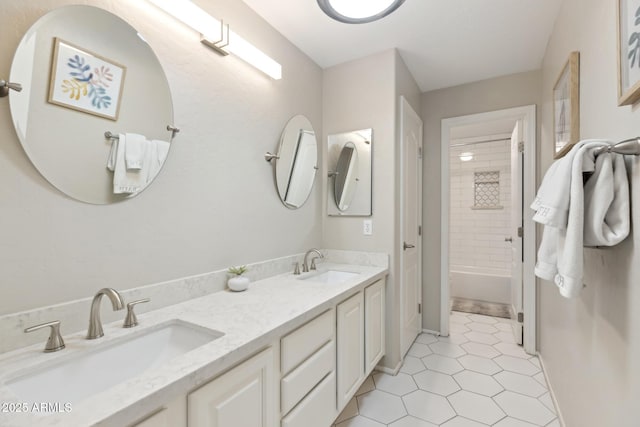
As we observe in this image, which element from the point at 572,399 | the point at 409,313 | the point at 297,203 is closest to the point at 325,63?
the point at 297,203

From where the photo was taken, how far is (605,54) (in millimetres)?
1048

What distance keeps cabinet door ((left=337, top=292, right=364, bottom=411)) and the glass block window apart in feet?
11.7

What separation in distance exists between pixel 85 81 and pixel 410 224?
230 centimetres

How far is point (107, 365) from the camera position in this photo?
895 mm

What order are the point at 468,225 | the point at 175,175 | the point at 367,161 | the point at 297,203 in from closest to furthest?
the point at 175,175
the point at 297,203
the point at 367,161
the point at 468,225

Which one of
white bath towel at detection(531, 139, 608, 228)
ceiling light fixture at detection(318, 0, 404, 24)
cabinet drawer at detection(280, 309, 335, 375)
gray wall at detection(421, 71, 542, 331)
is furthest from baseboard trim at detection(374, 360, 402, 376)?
ceiling light fixture at detection(318, 0, 404, 24)

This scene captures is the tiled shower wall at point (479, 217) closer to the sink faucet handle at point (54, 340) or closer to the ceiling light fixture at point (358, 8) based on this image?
the ceiling light fixture at point (358, 8)

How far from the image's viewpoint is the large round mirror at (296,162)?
196 cm

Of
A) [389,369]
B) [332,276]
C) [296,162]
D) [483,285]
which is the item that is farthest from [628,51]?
[483,285]

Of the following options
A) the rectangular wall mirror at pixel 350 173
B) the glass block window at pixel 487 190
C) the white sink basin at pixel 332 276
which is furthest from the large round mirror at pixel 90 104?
the glass block window at pixel 487 190

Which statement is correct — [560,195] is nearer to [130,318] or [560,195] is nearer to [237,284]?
[237,284]

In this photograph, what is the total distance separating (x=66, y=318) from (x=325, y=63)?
90.7 inches

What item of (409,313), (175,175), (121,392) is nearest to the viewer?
(121,392)

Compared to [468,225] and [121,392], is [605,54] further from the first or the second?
[468,225]
